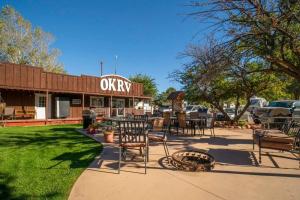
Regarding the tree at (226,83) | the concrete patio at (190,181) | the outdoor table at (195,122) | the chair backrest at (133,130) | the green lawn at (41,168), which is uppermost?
the tree at (226,83)

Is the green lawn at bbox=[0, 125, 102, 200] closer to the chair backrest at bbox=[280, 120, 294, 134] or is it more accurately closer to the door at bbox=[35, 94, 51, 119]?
the chair backrest at bbox=[280, 120, 294, 134]

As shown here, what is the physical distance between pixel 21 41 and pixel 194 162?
90.9 feet

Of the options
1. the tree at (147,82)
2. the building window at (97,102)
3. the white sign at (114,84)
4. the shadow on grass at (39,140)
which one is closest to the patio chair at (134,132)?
the shadow on grass at (39,140)

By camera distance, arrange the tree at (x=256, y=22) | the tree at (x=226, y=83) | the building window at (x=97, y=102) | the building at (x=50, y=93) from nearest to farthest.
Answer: the tree at (x=256, y=22), the tree at (x=226, y=83), the building at (x=50, y=93), the building window at (x=97, y=102)

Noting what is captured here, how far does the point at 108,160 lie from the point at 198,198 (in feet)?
8.22

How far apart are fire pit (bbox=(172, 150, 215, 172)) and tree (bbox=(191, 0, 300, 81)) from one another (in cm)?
319

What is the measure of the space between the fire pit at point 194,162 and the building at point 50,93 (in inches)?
409

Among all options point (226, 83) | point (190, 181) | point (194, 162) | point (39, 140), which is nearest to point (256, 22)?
point (194, 162)

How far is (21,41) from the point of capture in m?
25.5

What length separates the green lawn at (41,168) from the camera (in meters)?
3.28

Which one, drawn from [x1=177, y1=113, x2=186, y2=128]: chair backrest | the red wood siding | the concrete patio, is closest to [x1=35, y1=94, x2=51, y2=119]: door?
the red wood siding

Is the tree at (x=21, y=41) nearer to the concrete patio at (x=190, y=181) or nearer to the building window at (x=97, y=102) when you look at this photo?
the building window at (x=97, y=102)

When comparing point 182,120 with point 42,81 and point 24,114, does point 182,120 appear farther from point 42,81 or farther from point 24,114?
point 24,114

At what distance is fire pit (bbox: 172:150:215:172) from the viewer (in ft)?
14.2
